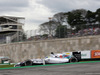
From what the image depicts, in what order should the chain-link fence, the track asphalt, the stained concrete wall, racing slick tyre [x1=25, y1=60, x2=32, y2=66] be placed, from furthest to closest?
the stained concrete wall → the chain-link fence → racing slick tyre [x1=25, y1=60, x2=32, y2=66] → the track asphalt

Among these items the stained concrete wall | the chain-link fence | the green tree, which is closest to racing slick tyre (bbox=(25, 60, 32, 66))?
the stained concrete wall

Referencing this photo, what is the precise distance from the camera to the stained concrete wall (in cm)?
2493

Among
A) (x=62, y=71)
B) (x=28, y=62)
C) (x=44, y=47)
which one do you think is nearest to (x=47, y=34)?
(x=44, y=47)

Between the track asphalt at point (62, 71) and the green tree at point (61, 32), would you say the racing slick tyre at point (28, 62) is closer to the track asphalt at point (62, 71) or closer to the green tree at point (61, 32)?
the track asphalt at point (62, 71)

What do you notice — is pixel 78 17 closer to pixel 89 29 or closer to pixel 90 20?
pixel 90 20

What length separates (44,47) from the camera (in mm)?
30625

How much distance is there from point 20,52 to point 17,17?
120 feet

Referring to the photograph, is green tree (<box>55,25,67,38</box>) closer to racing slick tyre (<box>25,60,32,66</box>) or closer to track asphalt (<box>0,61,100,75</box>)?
racing slick tyre (<box>25,60,32,66</box>)

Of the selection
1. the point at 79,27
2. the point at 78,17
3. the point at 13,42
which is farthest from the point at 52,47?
the point at 78,17

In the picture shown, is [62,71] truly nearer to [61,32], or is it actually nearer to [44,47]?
[61,32]

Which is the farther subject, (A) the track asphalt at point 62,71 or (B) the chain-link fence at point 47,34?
(B) the chain-link fence at point 47,34

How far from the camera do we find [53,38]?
29.6m

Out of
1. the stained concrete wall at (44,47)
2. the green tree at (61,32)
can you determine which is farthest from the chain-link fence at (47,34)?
the stained concrete wall at (44,47)

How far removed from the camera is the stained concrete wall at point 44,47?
24934 millimetres
